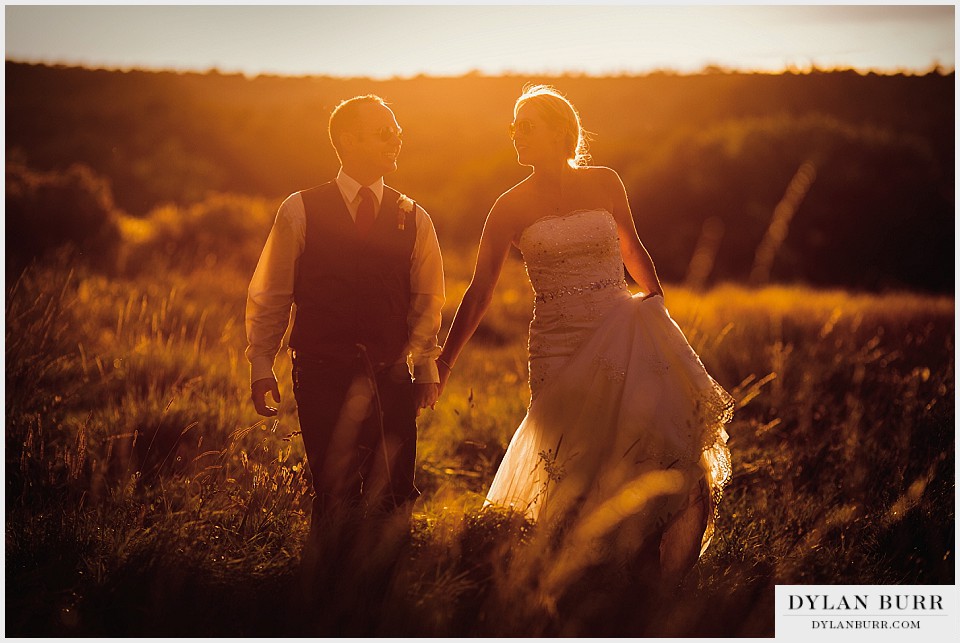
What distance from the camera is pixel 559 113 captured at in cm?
390

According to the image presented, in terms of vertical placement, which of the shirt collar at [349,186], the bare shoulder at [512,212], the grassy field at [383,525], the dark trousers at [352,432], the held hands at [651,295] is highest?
the shirt collar at [349,186]

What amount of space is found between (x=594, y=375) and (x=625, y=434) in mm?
306

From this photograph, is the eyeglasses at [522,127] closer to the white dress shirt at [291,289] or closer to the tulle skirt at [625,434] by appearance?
the white dress shirt at [291,289]

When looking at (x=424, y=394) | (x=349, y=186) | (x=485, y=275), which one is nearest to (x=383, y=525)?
(x=424, y=394)

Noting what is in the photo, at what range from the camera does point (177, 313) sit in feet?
27.1

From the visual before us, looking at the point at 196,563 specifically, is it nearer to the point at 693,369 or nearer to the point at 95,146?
the point at 693,369

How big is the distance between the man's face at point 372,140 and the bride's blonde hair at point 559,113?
2.36 ft

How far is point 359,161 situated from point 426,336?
0.83 m

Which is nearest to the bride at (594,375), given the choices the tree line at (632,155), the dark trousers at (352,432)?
the dark trousers at (352,432)

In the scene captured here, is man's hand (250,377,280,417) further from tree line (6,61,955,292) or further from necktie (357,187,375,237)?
tree line (6,61,955,292)

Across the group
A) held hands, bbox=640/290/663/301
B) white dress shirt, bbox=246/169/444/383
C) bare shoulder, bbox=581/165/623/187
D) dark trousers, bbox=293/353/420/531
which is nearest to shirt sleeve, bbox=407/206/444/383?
white dress shirt, bbox=246/169/444/383

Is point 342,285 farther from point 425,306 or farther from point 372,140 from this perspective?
point 372,140

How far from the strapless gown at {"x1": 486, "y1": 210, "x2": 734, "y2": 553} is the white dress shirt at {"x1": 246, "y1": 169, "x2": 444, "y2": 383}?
553 millimetres

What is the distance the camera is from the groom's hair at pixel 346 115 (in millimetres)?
3571
